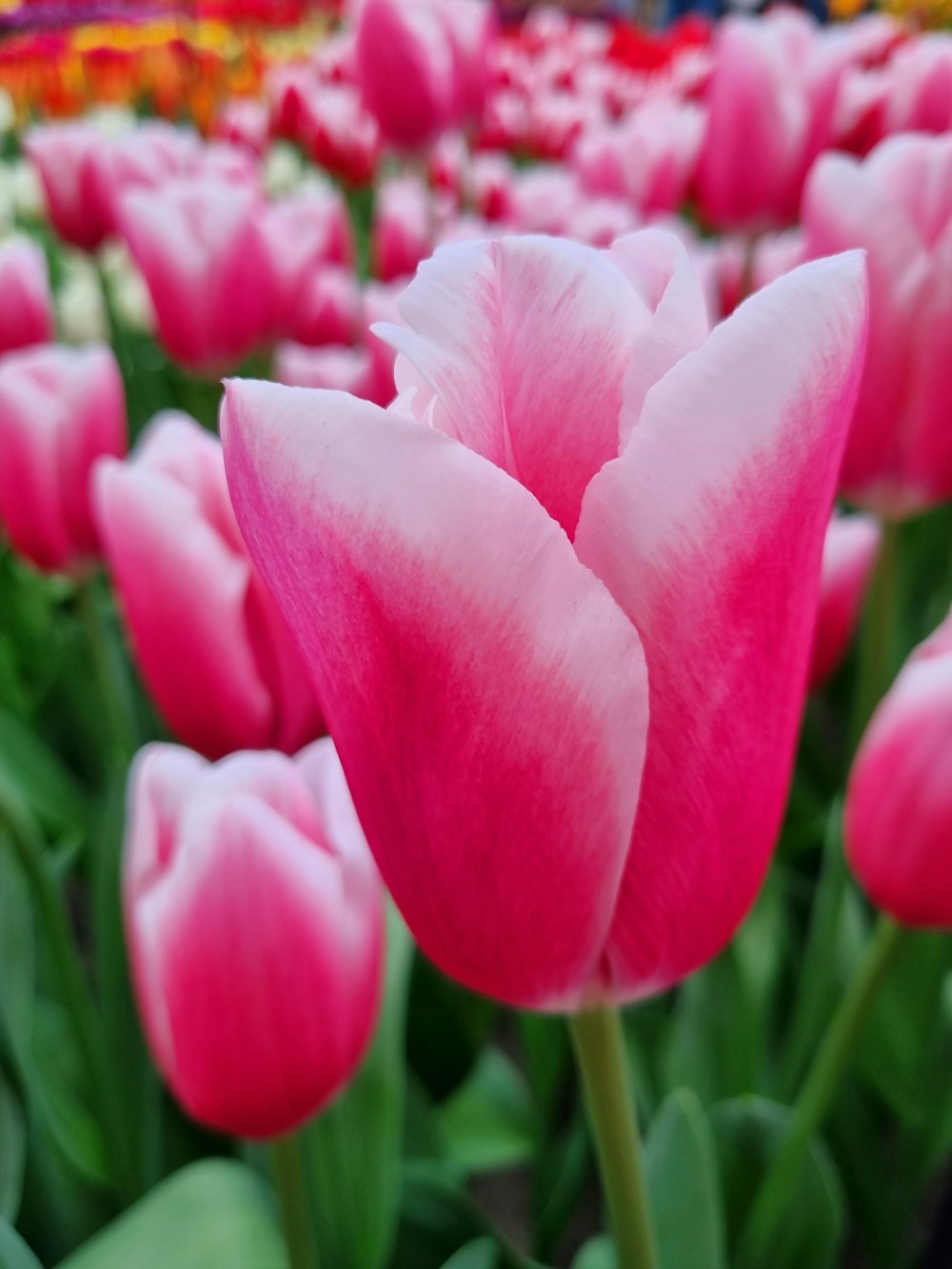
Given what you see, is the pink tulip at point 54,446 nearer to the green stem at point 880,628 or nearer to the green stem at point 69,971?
the green stem at point 69,971

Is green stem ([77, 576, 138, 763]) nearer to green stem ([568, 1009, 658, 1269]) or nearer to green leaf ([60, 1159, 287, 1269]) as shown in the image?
green leaf ([60, 1159, 287, 1269])

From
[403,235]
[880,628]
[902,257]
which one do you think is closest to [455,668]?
[902,257]

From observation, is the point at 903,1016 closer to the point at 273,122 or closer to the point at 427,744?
the point at 427,744

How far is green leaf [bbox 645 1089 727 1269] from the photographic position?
37 centimetres

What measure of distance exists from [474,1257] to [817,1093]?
0.44 ft

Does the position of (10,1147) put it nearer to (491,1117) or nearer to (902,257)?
(491,1117)

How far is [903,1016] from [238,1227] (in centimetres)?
38

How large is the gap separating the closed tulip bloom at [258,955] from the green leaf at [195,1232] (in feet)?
0.25

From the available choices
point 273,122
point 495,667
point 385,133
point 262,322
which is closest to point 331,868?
point 495,667

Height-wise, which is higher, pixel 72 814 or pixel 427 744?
pixel 427 744

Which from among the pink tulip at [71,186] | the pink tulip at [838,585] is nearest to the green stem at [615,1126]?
the pink tulip at [838,585]

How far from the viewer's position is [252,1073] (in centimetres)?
33

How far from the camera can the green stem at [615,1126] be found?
10.3 inches

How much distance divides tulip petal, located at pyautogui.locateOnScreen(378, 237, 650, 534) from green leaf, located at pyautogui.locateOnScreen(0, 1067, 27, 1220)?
0.35 m
